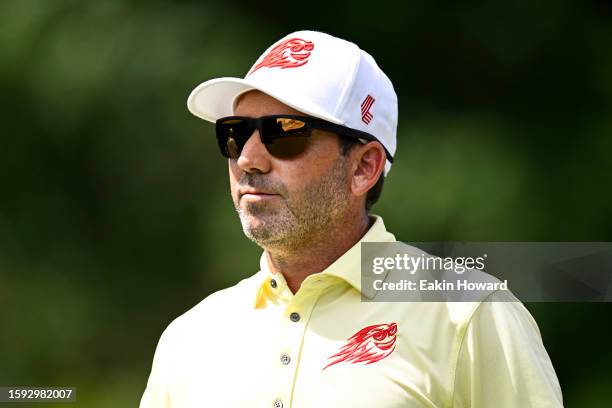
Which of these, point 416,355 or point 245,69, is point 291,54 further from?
point 245,69

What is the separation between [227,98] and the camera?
2.77m

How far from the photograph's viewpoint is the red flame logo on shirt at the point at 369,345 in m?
2.37

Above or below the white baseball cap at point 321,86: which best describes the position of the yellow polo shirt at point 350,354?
below

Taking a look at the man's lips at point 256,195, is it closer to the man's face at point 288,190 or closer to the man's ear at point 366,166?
the man's face at point 288,190

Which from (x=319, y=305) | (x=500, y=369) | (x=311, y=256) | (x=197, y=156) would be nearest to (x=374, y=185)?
(x=311, y=256)

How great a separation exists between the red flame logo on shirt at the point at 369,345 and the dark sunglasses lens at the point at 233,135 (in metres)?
0.48

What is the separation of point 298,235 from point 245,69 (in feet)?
11.3

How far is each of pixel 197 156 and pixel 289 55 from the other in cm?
342

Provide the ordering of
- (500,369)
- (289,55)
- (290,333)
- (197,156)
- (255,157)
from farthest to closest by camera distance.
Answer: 1. (197,156)
2. (289,55)
3. (255,157)
4. (290,333)
5. (500,369)

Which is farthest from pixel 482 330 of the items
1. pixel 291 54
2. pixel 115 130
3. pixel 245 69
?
pixel 115 130

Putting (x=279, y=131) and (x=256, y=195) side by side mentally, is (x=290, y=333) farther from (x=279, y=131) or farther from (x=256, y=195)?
(x=279, y=131)

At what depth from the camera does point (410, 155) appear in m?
5.55

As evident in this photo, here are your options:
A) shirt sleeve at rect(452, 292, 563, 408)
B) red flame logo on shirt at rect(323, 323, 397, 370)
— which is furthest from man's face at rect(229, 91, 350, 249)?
shirt sleeve at rect(452, 292, 563, 408)

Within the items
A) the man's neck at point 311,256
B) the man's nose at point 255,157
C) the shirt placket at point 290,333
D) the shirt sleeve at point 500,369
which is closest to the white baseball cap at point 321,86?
the man's nose at point 255,157
